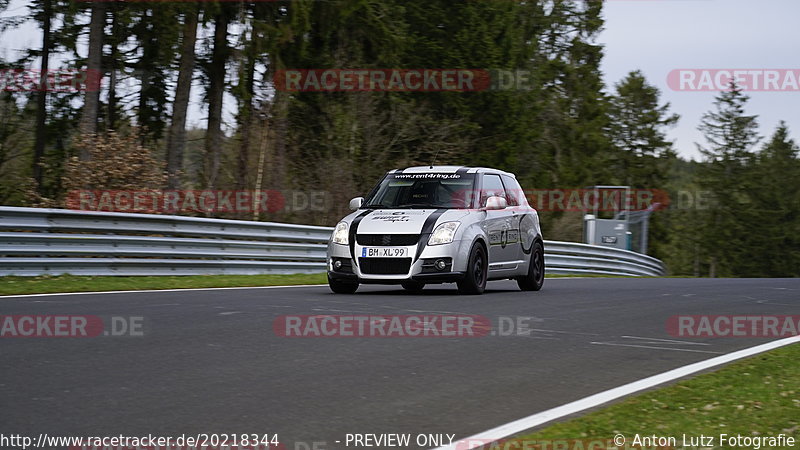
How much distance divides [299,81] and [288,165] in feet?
7.91

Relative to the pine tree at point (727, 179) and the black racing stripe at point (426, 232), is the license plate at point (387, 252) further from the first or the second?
the pine tree at point (727, 179)

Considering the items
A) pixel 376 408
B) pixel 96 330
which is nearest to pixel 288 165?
pixel 96 330

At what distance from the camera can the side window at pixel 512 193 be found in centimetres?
1603

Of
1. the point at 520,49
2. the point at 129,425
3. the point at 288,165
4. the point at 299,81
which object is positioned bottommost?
the point at 129,425

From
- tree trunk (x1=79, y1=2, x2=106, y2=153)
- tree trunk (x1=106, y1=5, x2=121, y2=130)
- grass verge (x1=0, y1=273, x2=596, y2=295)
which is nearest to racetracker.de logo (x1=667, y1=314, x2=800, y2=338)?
grass verge (x1=0, y1=273, x2=596, y2=295)

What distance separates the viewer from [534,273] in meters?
16.3

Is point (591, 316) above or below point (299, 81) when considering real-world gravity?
below

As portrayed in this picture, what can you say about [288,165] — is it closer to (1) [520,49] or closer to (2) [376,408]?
(1) [520,49]

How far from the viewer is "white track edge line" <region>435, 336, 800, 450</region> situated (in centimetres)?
540

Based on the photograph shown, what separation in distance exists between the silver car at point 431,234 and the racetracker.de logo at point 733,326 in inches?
120

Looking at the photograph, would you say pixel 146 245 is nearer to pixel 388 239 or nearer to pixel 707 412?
pixel 388 239

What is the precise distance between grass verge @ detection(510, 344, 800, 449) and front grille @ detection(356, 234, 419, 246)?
19.9 feet

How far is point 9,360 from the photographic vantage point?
7523 millimetres

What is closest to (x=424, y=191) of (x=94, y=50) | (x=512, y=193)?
(x=512, y=193)
